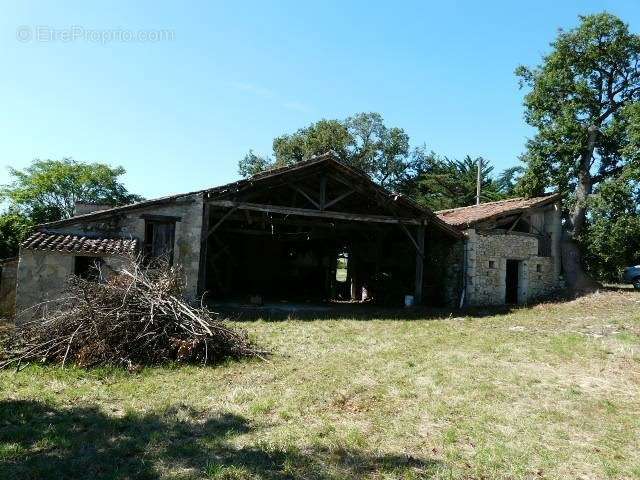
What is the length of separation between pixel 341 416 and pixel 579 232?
19.2 m

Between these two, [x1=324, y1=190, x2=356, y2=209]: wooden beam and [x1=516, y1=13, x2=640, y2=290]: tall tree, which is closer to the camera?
[x1=324, y1=190, x2=356, y2=209]: wooden beam

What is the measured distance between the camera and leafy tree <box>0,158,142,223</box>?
32.8 metres

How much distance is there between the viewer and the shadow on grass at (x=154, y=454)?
13.3 ft

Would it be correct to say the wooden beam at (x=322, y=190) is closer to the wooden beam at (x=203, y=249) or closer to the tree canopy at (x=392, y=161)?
the wooden beam at (x=203, y=249)

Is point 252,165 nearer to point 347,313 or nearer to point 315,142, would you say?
point 315,142

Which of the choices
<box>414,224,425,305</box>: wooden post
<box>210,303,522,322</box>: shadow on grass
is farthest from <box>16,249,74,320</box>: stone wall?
<box>414,224,425,305</box>: wooden post

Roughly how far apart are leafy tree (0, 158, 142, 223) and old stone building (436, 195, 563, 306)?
2619 cm

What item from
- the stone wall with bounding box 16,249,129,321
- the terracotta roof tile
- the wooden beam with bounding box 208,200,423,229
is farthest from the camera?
the terracotta roof tile

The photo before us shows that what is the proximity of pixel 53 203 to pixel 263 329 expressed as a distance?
2932cm

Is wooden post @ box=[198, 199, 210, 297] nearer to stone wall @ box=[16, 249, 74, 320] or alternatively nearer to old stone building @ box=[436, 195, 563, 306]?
stone wall @ box=[16, 249, 74, 320]

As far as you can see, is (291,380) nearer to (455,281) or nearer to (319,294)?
(455,281)

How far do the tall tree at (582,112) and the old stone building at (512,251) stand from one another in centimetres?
272

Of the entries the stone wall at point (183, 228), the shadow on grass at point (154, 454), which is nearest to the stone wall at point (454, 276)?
the stone wall at point (183, 228)

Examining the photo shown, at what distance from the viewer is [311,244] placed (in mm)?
23047
